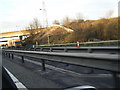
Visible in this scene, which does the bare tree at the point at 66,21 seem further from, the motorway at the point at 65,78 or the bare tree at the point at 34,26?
the motorway at the point at 65,78

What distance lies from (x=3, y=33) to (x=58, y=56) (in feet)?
306

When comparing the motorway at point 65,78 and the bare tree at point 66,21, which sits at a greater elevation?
the bare tree at point 66,21

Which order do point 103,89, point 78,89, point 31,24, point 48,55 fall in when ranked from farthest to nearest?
point 31,24 < point 48,55 < point 103,89 < point 78,89

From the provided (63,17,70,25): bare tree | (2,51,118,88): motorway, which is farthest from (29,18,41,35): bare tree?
(2,51,118,88): motorway

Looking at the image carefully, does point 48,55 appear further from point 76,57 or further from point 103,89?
point 103,89

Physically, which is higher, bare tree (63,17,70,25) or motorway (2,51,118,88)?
bare tree (63,17,70,25)

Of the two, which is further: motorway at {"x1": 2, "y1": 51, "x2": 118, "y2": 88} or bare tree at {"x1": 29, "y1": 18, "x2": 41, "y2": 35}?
bare tree at {"x1": 29, "y1": 18, "x2": 41, "y2": 35}

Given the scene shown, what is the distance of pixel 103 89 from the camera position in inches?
163

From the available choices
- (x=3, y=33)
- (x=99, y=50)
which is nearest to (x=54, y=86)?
(x=99, y=50)

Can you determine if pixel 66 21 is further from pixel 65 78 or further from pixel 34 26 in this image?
pixel 65 78

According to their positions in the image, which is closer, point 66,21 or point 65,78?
point 65,78

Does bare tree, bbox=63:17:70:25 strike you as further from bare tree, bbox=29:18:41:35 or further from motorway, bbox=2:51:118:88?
motorway, bbox=2:51:118:88

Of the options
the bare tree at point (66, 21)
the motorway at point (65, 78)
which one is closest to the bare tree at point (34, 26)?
the bare tree at point (66, 21)

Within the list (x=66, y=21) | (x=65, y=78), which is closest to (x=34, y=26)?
(x=66, y=21)
